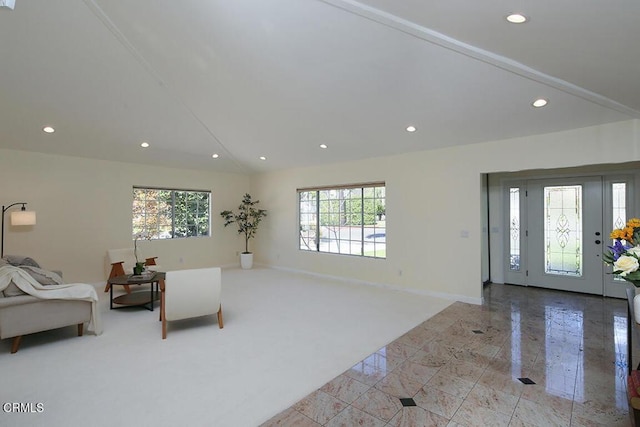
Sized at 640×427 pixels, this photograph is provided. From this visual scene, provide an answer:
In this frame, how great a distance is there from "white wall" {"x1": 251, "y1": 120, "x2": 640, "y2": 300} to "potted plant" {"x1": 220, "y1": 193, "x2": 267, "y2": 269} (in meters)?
2.27

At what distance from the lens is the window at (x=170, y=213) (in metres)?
6.85

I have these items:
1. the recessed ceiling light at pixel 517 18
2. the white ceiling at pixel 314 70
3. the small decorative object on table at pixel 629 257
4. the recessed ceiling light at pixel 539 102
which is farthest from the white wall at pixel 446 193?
the recessed ceiling light at pixel 517 18

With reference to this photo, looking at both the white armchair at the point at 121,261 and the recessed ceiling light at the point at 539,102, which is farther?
the white armchair at the point at 121,261

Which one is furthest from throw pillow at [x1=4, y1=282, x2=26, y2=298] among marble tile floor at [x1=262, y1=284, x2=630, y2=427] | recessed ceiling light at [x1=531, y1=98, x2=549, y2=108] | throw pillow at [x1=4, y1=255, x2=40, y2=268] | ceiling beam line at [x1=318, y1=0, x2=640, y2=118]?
recessed ceiling light at [x1=531, y1=98, x2=549, y2=108]

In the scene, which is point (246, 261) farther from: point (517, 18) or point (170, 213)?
point (517, 18)

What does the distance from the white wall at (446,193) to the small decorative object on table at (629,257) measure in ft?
8.83

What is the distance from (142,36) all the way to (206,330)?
3.48 m

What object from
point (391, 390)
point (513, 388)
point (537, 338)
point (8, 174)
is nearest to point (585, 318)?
point (537, 338)

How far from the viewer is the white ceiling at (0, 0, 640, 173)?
236 centimetres

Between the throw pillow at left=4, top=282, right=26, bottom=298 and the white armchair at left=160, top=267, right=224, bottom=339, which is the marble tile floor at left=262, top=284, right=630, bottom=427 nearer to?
the white armchair at left=160, top=267, right=224, bottom=339

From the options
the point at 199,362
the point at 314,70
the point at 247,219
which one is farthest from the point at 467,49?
the point at 247,219

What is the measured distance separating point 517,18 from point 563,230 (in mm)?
4796

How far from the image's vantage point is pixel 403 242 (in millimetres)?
5734

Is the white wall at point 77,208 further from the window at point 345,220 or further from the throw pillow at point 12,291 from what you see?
the window at point 345,220
